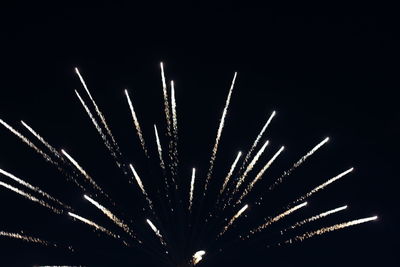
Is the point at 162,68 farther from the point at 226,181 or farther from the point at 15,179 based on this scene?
the point at 15,179

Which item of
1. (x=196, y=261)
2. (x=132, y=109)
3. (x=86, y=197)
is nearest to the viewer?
(x=86, y=197)

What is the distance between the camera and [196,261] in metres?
37.6

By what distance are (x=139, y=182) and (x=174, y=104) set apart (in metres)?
3.64

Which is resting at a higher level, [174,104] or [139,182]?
[174,104]

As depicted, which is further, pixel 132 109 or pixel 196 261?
pixel 196 261

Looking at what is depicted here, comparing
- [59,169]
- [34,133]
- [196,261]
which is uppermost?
[34,133]

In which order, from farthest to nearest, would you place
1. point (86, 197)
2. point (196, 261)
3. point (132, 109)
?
point (196, 261), point (132, 109), point (86, 197)

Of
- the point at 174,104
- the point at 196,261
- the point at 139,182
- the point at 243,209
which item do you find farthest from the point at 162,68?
the point at 196,261

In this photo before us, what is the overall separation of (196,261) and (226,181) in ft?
23.2

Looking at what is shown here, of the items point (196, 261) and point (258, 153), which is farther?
point (196, 261)

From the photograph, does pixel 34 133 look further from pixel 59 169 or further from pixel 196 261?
pixel 196 261

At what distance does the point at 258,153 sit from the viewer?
32656 mm

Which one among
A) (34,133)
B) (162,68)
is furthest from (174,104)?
(34,133)

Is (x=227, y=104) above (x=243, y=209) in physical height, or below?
above
